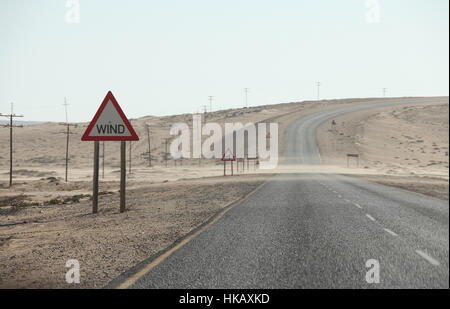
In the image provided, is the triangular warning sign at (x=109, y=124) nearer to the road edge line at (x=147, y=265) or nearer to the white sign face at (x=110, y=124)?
the white sign face at (x=110, y=124)

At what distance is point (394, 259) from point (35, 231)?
7.92 metres

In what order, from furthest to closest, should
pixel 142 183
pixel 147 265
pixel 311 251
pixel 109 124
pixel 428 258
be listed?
1. pixel 142 183
2. pixel 109 124
3. pixel 311 251
4. pixel 428 258
5. pixel 147 265

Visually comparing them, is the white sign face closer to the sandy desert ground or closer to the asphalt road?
the sandy desert ground

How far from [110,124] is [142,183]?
2726 centimetres

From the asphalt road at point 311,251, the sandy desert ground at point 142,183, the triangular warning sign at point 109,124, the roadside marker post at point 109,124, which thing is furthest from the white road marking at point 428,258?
the triangular warning sign at point 109,124

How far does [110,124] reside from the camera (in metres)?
12.1

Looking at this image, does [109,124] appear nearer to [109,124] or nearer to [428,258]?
[109,124]

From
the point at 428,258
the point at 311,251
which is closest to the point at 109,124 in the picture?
the point at 311,251

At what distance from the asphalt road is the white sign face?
3.52 m

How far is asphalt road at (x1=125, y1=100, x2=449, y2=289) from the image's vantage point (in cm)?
570

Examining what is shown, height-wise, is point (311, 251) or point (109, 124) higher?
point (109, 124)

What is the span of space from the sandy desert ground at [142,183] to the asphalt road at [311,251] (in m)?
0.94

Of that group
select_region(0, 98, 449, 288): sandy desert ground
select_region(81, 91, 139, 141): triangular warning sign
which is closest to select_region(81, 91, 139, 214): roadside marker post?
select_region(81, 91, 139, 141): triangular warning sign

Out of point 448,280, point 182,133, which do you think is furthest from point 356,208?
point 182,133
